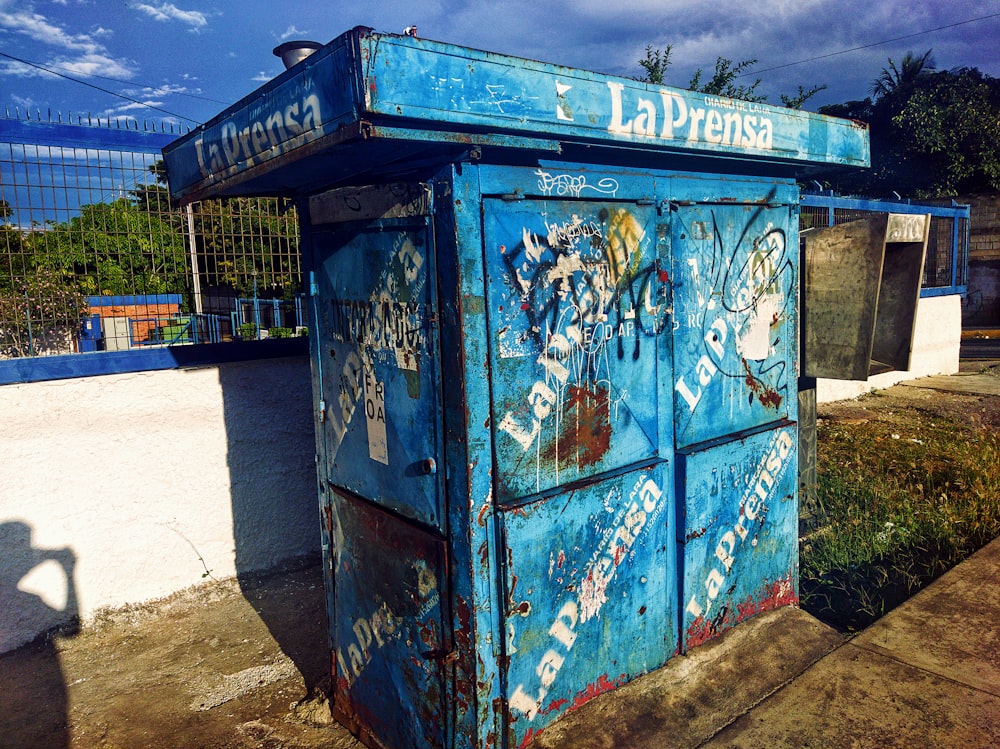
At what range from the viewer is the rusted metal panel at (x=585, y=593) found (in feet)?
7.63

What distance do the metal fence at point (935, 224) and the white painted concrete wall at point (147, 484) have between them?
506 cm

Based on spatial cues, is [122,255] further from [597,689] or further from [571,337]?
[597,689]

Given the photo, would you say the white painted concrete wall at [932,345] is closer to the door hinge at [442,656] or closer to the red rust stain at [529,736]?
the red rust stain at [529,736]

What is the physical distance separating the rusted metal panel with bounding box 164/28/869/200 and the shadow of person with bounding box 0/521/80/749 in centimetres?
193

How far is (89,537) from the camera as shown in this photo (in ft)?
11.4

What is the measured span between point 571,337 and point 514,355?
266mm

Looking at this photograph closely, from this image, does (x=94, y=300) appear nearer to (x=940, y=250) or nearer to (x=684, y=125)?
(x=684, y=125)

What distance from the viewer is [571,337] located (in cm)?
243

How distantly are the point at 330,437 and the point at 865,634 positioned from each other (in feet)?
7.87

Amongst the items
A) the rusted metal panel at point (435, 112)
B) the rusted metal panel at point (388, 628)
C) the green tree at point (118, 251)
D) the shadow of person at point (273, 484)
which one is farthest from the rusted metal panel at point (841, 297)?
the green tree at point (118, 251)

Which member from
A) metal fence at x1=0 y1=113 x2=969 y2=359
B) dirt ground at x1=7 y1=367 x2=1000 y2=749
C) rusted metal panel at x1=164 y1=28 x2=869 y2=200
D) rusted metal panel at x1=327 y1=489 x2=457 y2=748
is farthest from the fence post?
rusted metal panel at x1=327 y1=489 x2=457 y2=748

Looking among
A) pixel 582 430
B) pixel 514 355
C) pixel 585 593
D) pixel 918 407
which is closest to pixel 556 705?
pixel 585 593

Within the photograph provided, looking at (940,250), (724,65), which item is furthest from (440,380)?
(724,65)

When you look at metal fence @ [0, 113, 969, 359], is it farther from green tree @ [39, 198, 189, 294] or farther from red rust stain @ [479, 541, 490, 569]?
red rust stain @ [479, 541, 490, 569]
